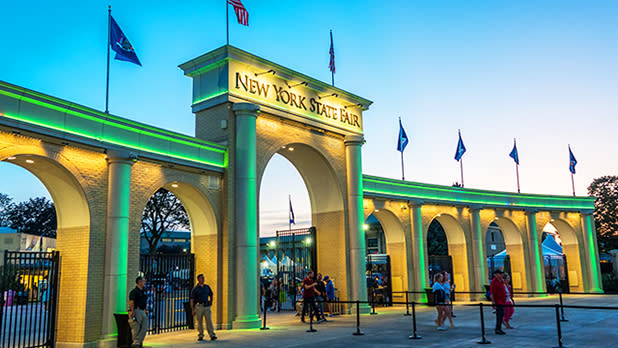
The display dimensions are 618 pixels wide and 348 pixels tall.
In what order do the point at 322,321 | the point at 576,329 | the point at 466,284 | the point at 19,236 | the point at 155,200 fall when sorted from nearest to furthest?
the point at 576,329, the point at 322,321, the point at 466,284, the point at 155,200, the point at 19,236

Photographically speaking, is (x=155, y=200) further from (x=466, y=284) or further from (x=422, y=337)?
(x=422, y=337)

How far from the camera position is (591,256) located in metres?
31.8

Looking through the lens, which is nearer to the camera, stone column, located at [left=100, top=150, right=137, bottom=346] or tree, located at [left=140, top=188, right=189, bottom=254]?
stone column, located at [left=100, top=150, right=137, bottom=346]

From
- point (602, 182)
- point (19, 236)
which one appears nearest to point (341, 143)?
point (19, 236)

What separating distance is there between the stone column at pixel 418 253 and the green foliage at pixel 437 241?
97.9ft

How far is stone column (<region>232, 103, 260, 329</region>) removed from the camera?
16.1m

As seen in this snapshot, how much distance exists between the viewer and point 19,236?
48969mm

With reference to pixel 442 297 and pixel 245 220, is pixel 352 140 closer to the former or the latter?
pixel 245 220

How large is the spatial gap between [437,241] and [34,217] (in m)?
50.1

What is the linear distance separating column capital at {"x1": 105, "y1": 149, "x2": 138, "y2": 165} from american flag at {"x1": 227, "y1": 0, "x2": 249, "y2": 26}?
19.8 feet

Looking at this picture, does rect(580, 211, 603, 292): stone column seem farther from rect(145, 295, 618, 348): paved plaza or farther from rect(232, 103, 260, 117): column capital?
rect(232, 103, 260, 117): column capital

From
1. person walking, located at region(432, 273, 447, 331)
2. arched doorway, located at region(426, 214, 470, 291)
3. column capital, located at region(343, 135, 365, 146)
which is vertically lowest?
person walking, located at region(432, 273, 447, 331)

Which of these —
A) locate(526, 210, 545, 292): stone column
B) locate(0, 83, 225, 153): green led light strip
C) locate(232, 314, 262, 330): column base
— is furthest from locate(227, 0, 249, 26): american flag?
locate(526, 210, 545, 292): stone column

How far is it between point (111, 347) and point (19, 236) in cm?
4241
